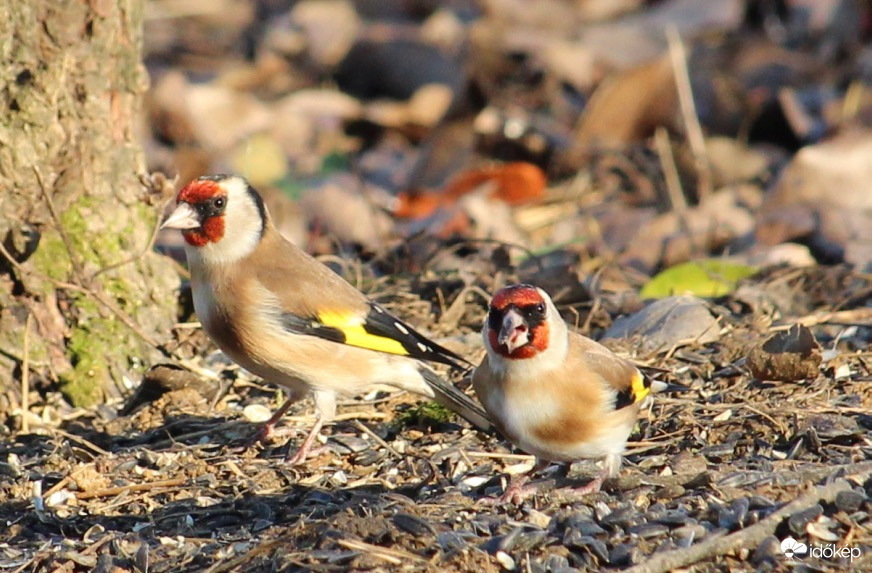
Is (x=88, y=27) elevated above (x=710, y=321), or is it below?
above

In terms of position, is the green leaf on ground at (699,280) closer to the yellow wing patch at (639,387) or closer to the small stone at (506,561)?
the yellow wing patch at (639,387)

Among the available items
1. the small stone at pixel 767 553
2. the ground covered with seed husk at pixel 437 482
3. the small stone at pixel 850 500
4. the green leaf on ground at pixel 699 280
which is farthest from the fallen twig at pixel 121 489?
the green leaf on ground at pixel 699 280

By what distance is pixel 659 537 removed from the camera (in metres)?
3.91

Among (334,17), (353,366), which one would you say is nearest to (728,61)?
(334,17)

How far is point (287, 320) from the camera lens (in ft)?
17.6

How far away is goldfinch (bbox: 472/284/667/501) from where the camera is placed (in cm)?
442

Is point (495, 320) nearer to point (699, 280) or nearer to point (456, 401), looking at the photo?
point (456, 401)

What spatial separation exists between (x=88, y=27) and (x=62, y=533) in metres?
2.18

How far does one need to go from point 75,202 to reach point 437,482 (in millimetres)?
2129

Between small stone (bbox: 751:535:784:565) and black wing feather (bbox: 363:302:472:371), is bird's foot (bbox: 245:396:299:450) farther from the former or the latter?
small stone (bbox: 751:535:784:565)

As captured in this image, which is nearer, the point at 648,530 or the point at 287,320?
the point at 648,530

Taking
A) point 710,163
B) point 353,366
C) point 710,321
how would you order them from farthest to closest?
point 710,163
point 710,321
point 353,366

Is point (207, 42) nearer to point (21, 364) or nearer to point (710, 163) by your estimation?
point (710, 163)

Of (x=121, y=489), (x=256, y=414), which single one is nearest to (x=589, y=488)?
(x=121, y=489)
